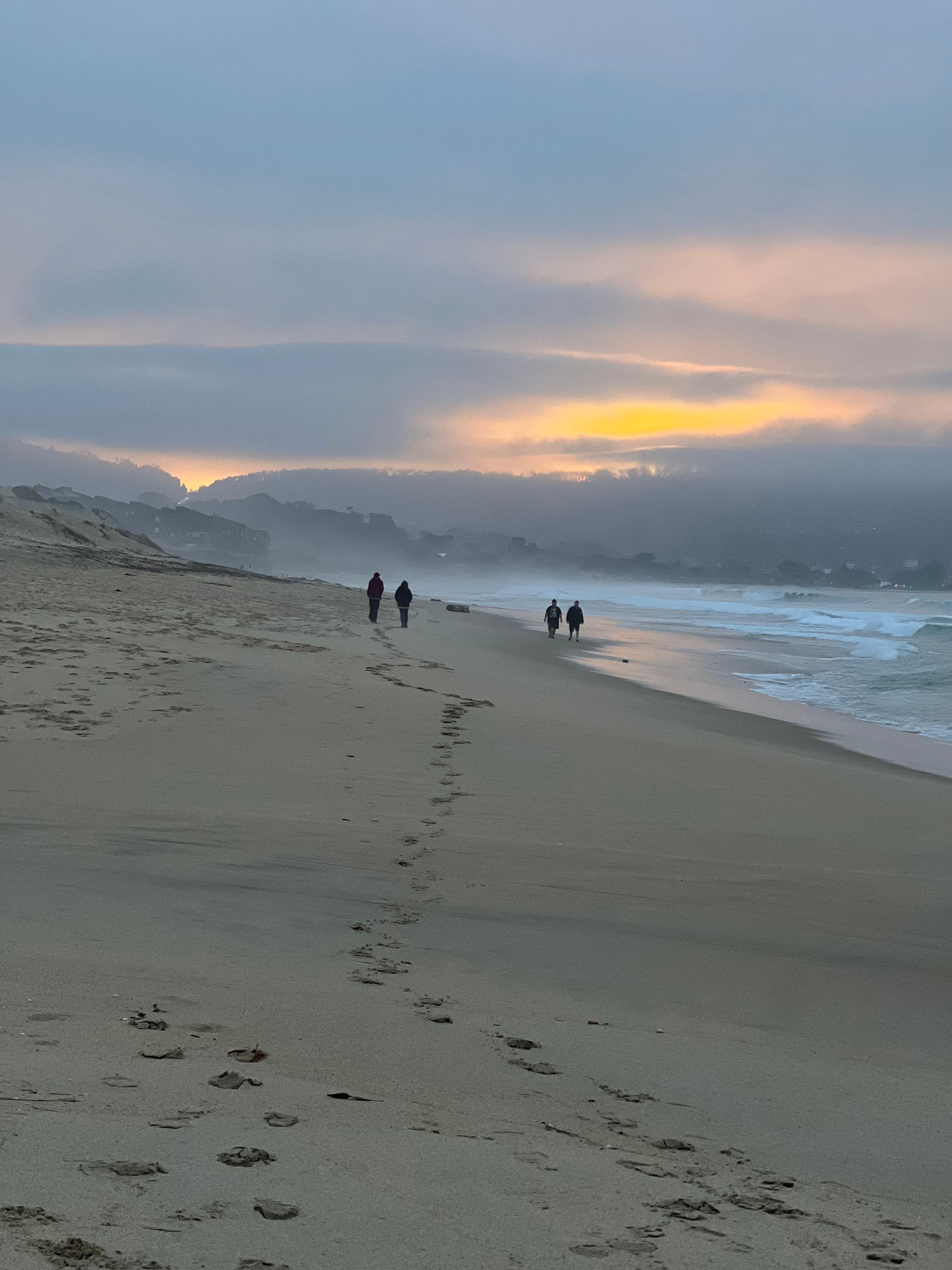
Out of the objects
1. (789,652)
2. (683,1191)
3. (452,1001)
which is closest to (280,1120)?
(683,1191)

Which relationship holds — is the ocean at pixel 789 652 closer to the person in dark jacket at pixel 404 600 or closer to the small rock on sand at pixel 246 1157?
the person in dark jacket at pixel 404 600

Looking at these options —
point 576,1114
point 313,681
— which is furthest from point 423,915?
point 313,681

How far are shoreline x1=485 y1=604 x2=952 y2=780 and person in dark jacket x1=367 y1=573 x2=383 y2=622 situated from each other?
577 centimetres

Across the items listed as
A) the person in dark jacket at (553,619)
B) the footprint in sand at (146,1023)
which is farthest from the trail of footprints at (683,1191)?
the person in dark jacket at (553,619)

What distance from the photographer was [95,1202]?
2271mm

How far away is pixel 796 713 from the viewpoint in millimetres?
17406

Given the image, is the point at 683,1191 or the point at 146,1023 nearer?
the point at 683,1191

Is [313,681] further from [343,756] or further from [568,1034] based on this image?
[568,1034]

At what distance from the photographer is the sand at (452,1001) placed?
243 centimetres

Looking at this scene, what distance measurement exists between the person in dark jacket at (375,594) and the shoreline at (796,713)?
577cm

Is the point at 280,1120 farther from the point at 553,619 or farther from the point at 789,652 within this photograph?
the point at 789,652

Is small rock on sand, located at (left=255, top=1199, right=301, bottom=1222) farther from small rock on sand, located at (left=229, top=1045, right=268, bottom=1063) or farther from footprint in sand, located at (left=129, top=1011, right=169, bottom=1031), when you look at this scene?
footprint in sand, located at (left=129, top=1011, right=169, bottom=1031)

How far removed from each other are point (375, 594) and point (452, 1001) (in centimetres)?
2469

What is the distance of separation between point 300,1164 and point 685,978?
254 centimetres
